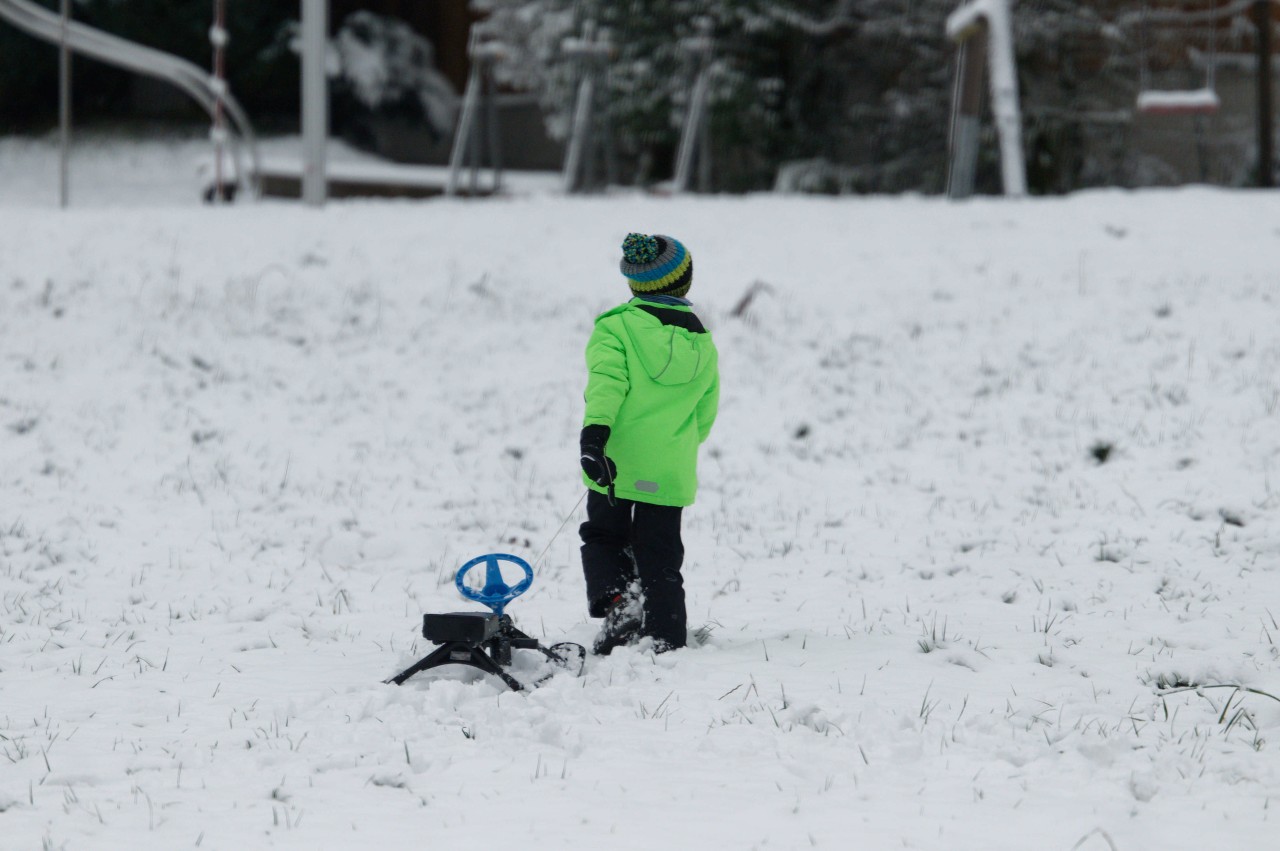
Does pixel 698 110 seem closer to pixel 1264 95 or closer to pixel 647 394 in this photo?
pixel 1264 95

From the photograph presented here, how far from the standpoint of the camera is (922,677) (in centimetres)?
480

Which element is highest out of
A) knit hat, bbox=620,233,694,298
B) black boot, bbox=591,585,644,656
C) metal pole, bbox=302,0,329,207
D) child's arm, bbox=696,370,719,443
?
metal pole, bbox=302,0,329,207

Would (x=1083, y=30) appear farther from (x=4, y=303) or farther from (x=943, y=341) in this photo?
(x=4, y=303)

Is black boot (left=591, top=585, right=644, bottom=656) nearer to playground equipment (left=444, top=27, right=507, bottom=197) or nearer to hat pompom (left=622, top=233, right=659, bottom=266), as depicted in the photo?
hat pompom (left=622, top=233, right=659, bottom=266)

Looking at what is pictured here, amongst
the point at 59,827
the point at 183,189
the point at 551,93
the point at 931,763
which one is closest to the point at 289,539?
the point at 59,827

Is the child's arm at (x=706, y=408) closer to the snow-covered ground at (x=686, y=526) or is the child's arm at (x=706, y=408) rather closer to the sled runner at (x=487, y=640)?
the snow-covered ground at (x=686, y=526)

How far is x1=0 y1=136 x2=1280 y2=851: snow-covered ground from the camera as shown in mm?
3748

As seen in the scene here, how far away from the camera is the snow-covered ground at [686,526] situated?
3.75 m

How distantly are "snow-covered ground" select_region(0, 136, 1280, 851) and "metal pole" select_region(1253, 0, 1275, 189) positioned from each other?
2.95 m

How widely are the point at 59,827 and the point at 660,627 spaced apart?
2.32m

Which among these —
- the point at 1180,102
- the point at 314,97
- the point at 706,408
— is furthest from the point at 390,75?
the point at 706,408

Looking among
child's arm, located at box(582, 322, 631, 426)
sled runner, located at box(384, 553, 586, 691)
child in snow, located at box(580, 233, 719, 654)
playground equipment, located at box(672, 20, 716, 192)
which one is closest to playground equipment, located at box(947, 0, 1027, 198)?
playground equipment, located at box(672, 20, 716, 192)

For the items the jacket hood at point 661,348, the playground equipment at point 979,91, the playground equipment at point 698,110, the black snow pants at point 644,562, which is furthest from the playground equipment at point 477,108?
the black snow pants at point 644,562

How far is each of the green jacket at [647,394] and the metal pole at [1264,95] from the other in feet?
42.9
